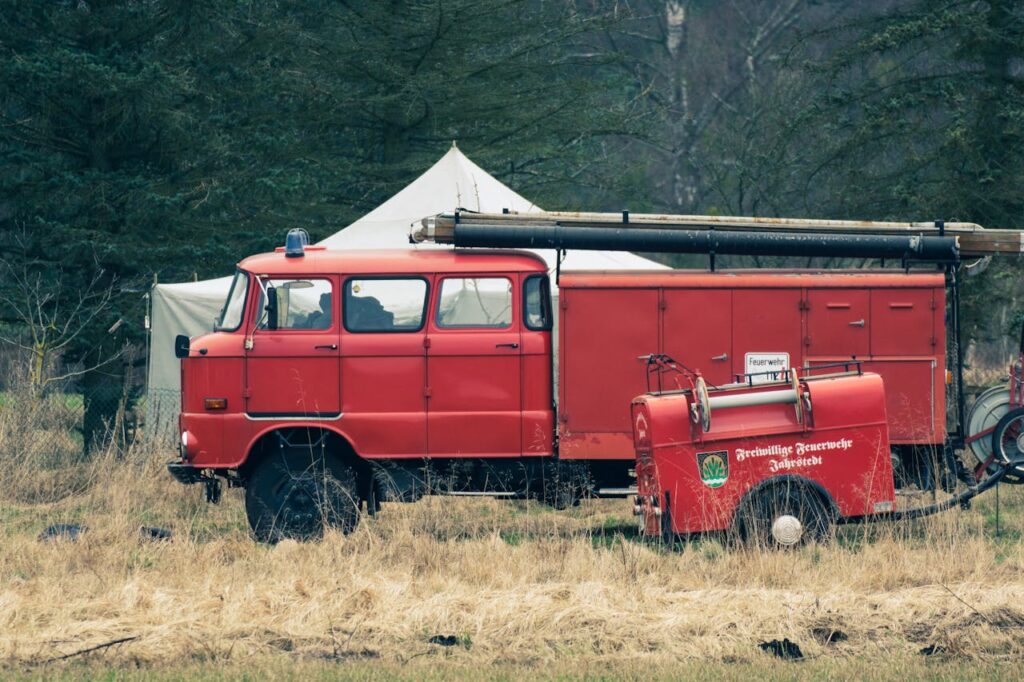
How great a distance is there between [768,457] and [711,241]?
2214mm

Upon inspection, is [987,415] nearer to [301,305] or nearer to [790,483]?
[790,483]

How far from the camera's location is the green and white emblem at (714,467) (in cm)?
1074

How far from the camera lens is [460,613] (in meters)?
8.47

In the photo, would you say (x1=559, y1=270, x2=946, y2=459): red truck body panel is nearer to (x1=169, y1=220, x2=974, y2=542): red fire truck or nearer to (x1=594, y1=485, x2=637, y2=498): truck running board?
(x1=169, y1=220, x2=974, y2=542): red fire truck

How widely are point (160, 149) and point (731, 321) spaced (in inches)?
486

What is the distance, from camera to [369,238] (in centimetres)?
1741

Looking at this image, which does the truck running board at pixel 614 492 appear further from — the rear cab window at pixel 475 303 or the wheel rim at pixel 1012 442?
the wheel rim at pixel 1012 442

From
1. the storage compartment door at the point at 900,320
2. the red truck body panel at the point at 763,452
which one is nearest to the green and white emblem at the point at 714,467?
the red truck body panel at the point at 763,452

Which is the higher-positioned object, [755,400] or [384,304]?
[384,304]

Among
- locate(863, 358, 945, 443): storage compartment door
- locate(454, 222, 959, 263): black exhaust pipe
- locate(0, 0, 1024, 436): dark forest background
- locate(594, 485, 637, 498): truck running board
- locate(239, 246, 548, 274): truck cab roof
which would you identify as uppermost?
locate(0, 0, 1024, 436): dark forest background

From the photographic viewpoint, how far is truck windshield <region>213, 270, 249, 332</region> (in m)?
12.0

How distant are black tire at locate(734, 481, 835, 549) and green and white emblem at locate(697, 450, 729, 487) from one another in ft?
0.87

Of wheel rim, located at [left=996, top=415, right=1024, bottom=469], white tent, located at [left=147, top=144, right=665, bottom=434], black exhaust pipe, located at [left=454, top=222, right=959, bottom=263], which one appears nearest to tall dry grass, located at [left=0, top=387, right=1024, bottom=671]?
wheel rim, located at [left=996, top=415, right=1024, bottom=469]

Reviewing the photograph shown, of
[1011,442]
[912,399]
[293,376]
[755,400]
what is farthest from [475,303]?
[1011,442]
